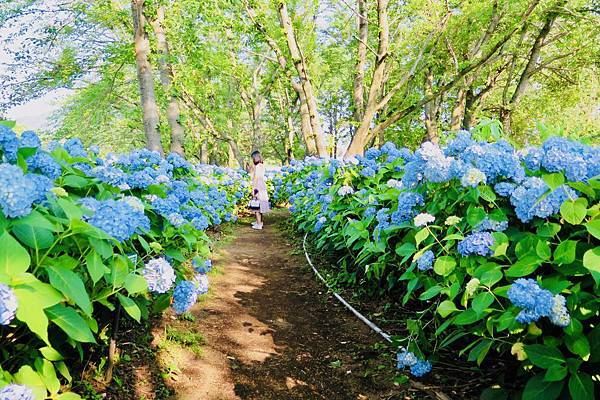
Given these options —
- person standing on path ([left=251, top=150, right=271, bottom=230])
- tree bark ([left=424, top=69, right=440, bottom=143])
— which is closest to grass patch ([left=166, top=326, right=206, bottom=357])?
person standing on path ([left=251, top=150, right=271, bottom=230])

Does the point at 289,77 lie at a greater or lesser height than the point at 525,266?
greater

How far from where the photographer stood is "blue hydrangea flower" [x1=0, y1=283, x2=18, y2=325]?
43.9 inches

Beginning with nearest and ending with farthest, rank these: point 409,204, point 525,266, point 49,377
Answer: point 49,377 → point 525,266 → point 409,204

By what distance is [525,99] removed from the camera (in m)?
16.3

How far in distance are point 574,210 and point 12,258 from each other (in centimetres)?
208

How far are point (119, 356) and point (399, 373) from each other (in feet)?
5.61

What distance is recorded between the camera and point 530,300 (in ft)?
5.39

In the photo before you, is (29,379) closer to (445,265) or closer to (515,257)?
(445,265)

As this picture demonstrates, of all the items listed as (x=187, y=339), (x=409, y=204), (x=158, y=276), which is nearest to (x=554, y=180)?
(x=409, y=204)

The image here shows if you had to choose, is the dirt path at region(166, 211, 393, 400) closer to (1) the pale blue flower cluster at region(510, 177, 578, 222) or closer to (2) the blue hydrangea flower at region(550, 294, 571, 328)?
(2) the blue hydrangea flower at region(550, 294, 571, 328)

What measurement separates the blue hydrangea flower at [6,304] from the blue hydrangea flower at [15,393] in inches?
8.5

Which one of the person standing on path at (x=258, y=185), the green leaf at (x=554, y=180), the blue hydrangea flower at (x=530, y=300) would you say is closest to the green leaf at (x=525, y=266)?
the blue hydrangea flower at (x=530, y=300)

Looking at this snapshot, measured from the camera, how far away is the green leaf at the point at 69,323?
1.35m

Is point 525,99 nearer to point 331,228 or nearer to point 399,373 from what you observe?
point 331,228
